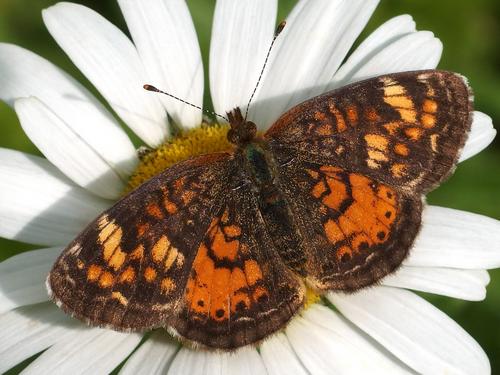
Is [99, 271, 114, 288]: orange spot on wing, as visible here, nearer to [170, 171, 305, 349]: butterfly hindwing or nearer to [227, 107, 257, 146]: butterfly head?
[170, 171, 305, 349]: butterfly hindwing

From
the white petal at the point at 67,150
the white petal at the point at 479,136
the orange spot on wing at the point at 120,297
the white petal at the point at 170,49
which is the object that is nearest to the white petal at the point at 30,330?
the white petal at the point at 67,150

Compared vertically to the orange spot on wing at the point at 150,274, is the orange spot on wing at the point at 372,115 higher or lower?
lower

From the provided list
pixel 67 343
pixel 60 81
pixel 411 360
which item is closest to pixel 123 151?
pixel 60 81

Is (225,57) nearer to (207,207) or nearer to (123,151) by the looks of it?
(123,151)

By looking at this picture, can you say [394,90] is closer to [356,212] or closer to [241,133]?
[356,212]

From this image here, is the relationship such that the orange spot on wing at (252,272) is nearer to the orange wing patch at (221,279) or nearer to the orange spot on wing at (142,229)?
the orange wing patch at (221,279)

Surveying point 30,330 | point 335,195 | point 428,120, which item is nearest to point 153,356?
point 30,330
